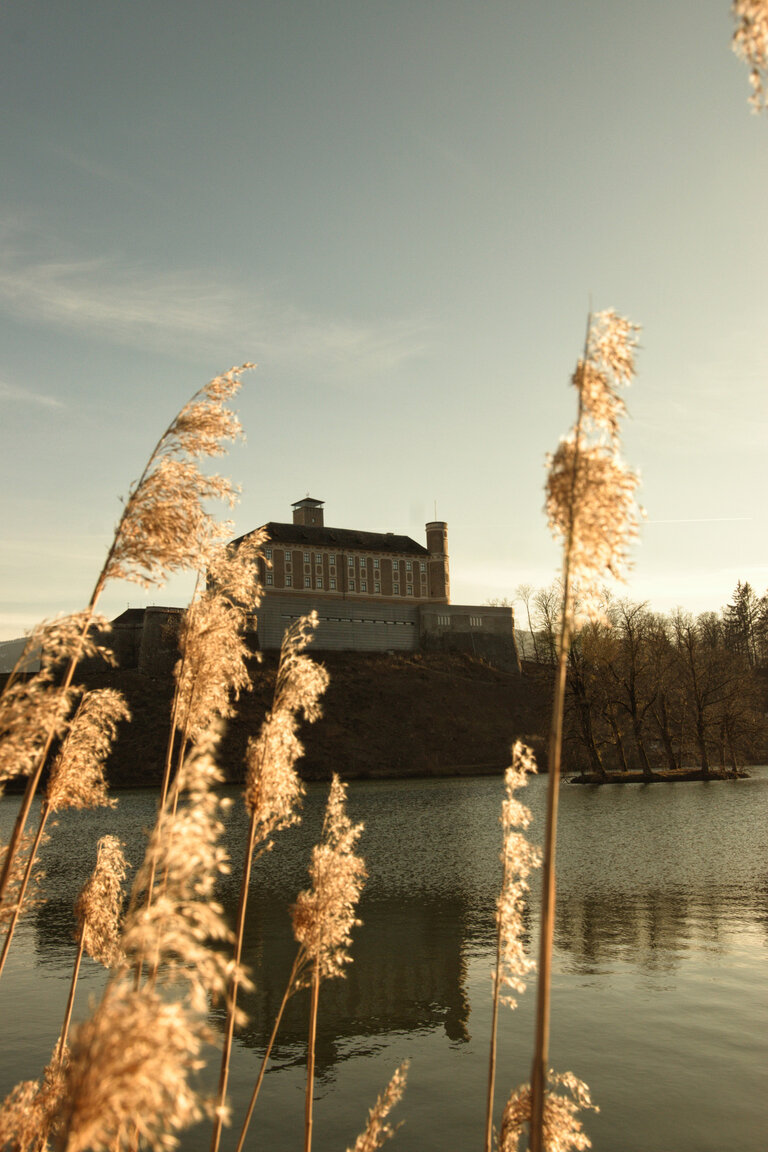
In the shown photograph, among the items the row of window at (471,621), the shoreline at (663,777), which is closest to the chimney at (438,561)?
the row of window at (471,621)

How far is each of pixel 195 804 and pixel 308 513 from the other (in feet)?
334

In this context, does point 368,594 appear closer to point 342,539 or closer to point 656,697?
point 342,539

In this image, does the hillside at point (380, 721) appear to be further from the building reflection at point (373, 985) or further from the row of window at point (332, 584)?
the building reflection at point (373, 985)

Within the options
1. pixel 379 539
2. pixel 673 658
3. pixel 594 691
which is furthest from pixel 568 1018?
pixel 379 539

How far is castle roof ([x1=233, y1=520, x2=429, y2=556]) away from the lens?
96125 mm

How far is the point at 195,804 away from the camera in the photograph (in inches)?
104

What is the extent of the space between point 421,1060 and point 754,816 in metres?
26.6

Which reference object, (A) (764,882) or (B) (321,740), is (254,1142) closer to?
(A) (764,882)

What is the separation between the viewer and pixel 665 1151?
376 inches

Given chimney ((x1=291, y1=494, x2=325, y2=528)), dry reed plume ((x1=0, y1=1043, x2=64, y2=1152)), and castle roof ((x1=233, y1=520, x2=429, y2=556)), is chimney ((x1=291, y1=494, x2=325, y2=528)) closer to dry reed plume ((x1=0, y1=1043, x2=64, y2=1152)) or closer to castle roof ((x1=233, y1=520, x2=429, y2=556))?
castle roof ((x1=233, y1=520, x2=429, y2=556))

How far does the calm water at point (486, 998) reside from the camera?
34.9 feet

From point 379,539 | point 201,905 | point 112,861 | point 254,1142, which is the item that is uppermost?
point 379,539

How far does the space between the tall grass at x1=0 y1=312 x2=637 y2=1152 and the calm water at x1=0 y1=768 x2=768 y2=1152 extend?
497 centimetres

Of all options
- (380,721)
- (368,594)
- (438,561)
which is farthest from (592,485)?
(438,561)
